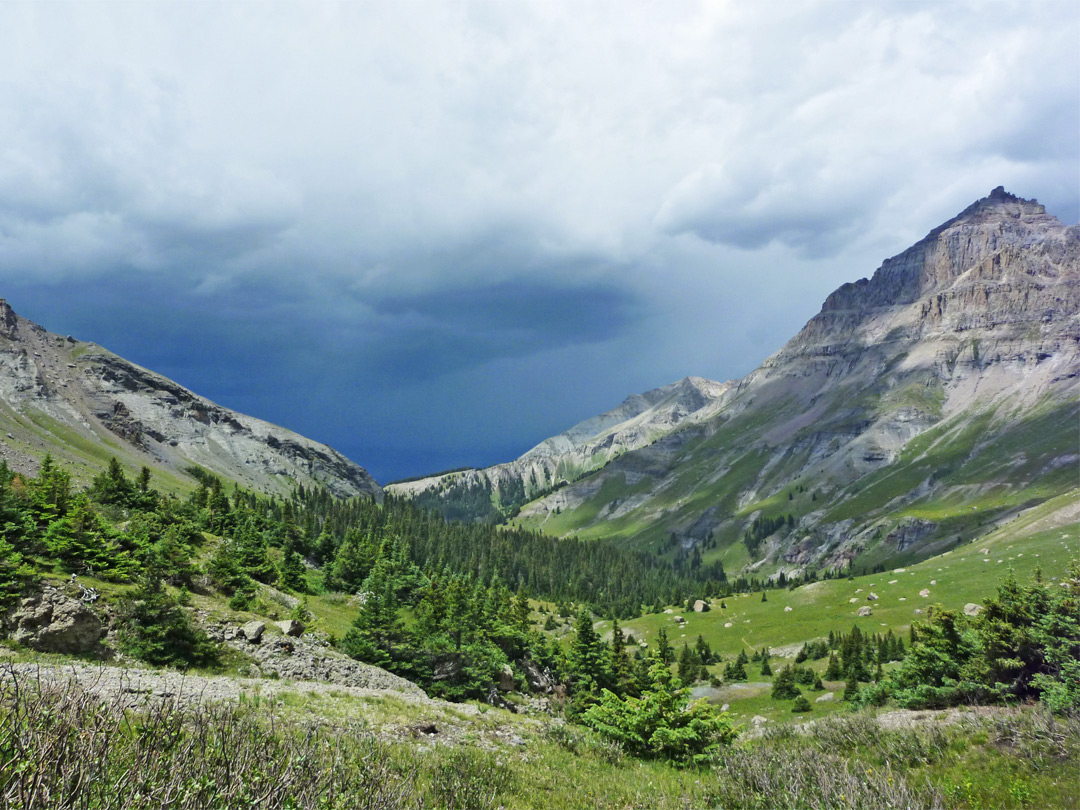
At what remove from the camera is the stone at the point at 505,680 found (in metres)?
47.0

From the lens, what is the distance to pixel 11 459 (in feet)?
293

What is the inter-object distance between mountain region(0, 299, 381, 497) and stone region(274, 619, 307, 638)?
259 ft

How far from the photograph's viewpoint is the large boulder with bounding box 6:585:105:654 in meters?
24.2

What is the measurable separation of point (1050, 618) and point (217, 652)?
131 feet

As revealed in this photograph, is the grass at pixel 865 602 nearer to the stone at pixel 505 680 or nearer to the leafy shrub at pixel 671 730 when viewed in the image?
the stone at pixel 505 680

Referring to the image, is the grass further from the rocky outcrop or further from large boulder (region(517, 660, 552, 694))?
the rocky outcrop

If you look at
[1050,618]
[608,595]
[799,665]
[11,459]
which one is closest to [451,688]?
[1050,618]

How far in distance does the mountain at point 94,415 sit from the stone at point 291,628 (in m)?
79.1


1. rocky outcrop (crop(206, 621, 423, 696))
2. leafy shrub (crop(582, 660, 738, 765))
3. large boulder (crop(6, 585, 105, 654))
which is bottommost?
leafy shrub (crop(582, 660, 738, 765))

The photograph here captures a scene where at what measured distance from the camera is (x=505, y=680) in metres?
47.6

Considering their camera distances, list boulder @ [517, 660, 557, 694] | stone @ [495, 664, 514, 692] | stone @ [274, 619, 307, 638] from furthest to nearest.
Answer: boulder @ [517, 660, 557, 694] → stone @ [495, 664, 514, 692] → stone @ [274, 619, 307, 638]

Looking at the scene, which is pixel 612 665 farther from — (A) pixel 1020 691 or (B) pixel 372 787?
(B) pixel 372 787

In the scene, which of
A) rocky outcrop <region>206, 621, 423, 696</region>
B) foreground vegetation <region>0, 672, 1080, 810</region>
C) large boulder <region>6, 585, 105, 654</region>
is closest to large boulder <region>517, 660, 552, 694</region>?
rocky outcrop <region>206, 621, 423, 696</region>

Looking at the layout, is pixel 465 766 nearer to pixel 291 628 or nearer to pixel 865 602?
pixel 291 628
